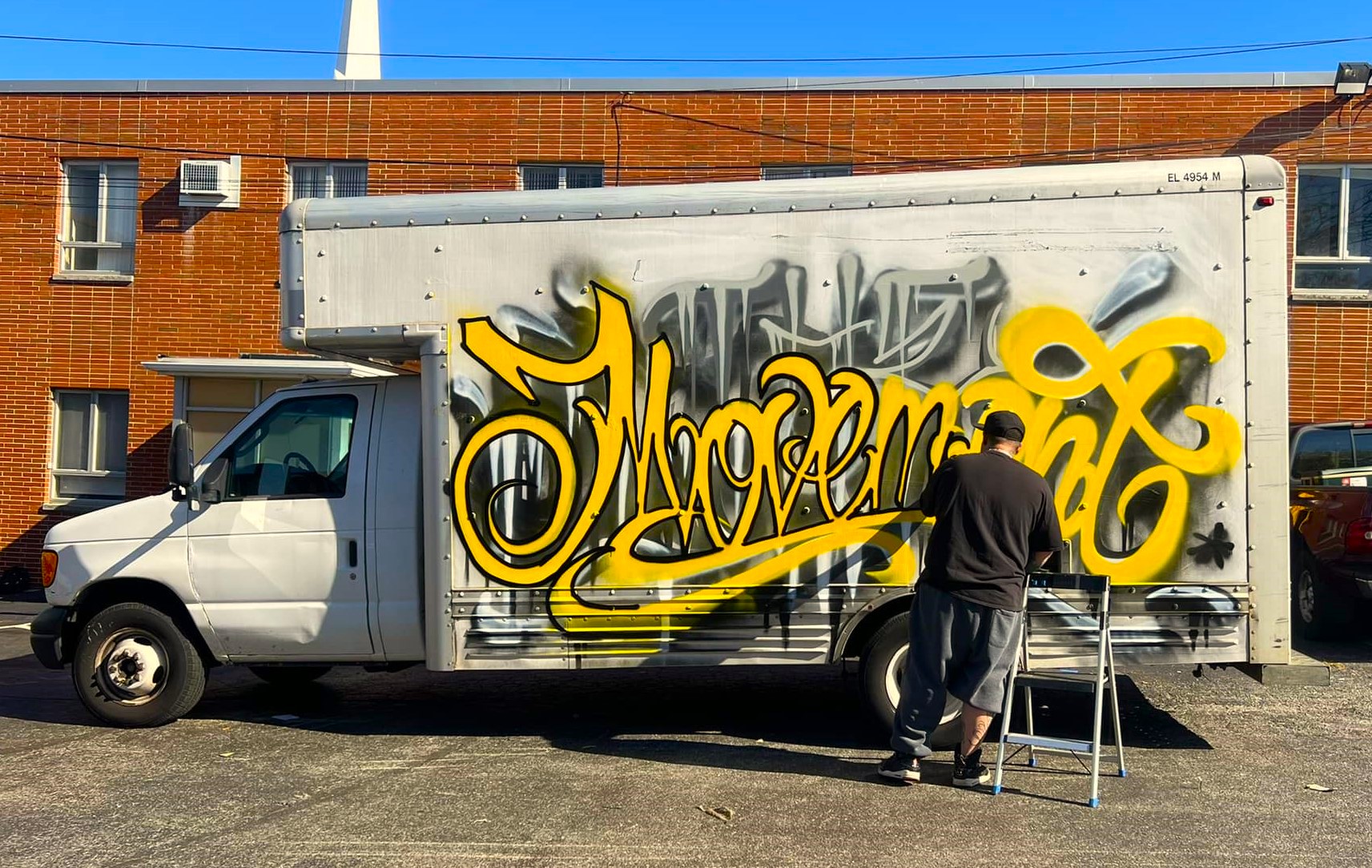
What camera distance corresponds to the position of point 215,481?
23.2ft

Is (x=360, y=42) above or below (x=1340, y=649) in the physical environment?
above

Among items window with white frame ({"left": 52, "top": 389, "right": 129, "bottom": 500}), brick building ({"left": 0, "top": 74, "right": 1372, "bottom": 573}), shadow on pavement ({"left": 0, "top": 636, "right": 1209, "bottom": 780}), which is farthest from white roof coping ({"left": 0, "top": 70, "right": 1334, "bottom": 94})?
shadow on pavement ({"left": 0, "top": 636, "right": 1209, "bottom": 780})

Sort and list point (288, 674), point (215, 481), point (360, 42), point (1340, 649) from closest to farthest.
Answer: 1. point (215, 481)
2. point (288, 674)
3. point (1340, 649)
4. point (360, 42)

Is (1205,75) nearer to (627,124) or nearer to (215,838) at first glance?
(627,124)

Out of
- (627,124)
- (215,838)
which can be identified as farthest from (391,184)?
(215,838)

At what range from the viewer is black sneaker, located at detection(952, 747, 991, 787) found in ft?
18.7

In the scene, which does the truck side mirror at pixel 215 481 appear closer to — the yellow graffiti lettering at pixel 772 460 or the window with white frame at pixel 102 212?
the yellow graffiti lettering at pixel 772 460

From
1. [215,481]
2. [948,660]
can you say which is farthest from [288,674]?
[948,660]

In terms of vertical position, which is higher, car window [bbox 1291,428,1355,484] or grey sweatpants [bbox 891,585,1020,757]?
car window [bbox 1291,428,1355,484]

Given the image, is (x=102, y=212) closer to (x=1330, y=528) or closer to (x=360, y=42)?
Result: (x=360, y=42)

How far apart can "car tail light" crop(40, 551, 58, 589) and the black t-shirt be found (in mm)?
5216

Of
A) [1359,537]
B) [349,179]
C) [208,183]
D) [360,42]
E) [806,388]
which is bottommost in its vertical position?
[1359,537]

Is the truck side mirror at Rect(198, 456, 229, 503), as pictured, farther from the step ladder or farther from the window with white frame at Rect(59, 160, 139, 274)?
the window with white frame at Rect(59, 160, 139, 274)

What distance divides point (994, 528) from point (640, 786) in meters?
2.08
